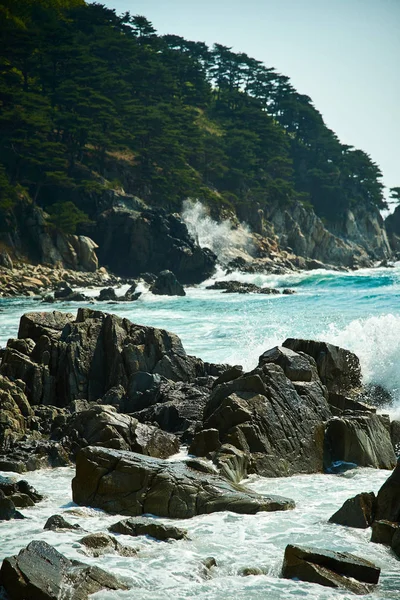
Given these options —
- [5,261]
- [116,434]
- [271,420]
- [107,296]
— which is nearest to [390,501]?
[271,420]

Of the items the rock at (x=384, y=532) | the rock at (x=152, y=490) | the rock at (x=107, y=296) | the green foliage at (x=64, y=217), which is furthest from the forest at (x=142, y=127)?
the rock at (x=384, y=532)

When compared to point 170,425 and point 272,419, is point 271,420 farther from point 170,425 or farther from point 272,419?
point 170,425

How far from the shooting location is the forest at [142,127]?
174 feet

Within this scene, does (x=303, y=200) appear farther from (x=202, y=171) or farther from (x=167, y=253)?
(x=167, y=253)

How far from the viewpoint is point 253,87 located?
95.4 meters

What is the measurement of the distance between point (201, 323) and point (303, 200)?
197 feet

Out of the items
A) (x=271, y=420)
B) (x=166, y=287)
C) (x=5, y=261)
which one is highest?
(x=5, y=261)

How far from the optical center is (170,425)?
12312 millimetres

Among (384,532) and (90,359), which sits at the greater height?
(90,359)

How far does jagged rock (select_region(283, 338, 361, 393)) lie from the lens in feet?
44.8

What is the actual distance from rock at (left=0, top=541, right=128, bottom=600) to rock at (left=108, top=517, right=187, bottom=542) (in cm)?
116

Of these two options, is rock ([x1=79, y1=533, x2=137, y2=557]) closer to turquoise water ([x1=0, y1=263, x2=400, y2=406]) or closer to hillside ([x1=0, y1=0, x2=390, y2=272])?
turquoise water ([x1=0, y1=263, x2=400, y2=406])

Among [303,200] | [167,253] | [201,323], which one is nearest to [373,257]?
[303,200]

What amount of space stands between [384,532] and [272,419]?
11.7 ft
